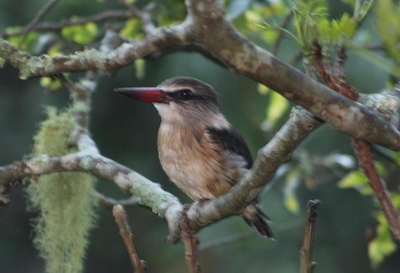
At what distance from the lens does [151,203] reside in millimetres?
2664

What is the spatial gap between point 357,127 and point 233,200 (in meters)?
0.68

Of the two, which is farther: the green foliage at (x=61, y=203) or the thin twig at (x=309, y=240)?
the green foliage at (x=61, y=203)

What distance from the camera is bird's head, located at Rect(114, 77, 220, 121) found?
10.4 feet

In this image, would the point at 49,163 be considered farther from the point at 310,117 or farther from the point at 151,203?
the point at 310,117

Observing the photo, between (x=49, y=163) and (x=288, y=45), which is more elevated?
(x=49, y=163)

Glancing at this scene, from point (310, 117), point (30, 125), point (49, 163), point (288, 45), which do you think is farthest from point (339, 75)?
point (30, 125)

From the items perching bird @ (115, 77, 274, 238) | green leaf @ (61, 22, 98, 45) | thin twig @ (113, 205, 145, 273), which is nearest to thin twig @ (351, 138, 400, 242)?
thin twig @ (113, 205, 145, 273)

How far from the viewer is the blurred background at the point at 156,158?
5.60m

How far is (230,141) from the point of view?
10.3 ft

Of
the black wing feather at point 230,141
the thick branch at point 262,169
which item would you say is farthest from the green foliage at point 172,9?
the thick branch at point 262,169

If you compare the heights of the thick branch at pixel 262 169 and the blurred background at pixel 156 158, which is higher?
the thick branch at pixel 262 169

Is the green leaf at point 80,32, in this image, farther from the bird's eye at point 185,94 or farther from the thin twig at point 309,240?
the thin twig at point 309,240

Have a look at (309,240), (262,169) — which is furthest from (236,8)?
(309,240)

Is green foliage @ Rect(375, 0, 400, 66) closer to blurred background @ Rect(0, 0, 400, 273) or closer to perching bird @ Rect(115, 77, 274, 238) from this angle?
perching bird @ Rect(115, 77, 274, 238)
